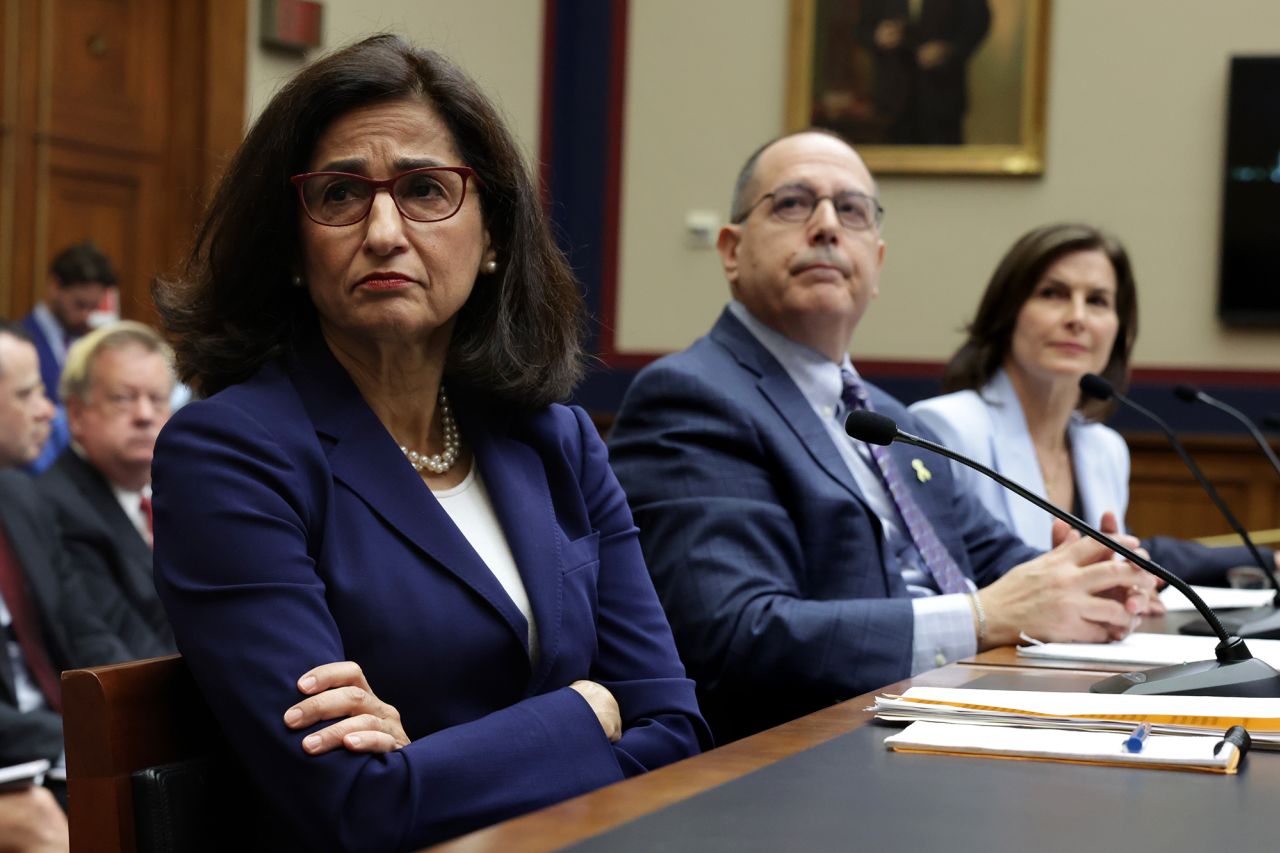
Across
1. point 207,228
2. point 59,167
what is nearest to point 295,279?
point 207,228

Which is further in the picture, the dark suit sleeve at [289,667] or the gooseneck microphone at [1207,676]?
the gooseneck microphone at [1207,676]

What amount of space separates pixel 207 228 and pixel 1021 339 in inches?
87.2

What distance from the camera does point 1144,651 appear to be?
209 centimetres

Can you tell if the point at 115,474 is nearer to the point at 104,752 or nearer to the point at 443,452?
the point at 443,452

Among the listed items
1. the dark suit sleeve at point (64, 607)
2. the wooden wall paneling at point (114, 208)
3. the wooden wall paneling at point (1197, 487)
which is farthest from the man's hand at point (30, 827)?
the wooden wall paneling at point (1197, 487)

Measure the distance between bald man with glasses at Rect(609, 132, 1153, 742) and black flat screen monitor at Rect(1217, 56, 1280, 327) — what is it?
4506 mm

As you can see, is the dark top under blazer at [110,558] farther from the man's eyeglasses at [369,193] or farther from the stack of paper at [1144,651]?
the stack of paper at [1144,651]

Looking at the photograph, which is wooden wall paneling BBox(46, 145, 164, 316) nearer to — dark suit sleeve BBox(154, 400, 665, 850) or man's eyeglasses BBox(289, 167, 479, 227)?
man's eyeglasses BBox(289, 167, 479, 227)

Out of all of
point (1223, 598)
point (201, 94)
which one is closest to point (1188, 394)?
point (1223, 598)

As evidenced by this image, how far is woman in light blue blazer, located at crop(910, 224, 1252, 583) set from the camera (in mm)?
3469

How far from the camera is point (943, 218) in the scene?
7238mm

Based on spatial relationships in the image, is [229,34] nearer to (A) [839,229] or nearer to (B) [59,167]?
(B) [59,167]

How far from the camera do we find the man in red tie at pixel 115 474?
3131mm

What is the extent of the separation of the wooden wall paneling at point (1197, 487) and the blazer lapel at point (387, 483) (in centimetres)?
546
